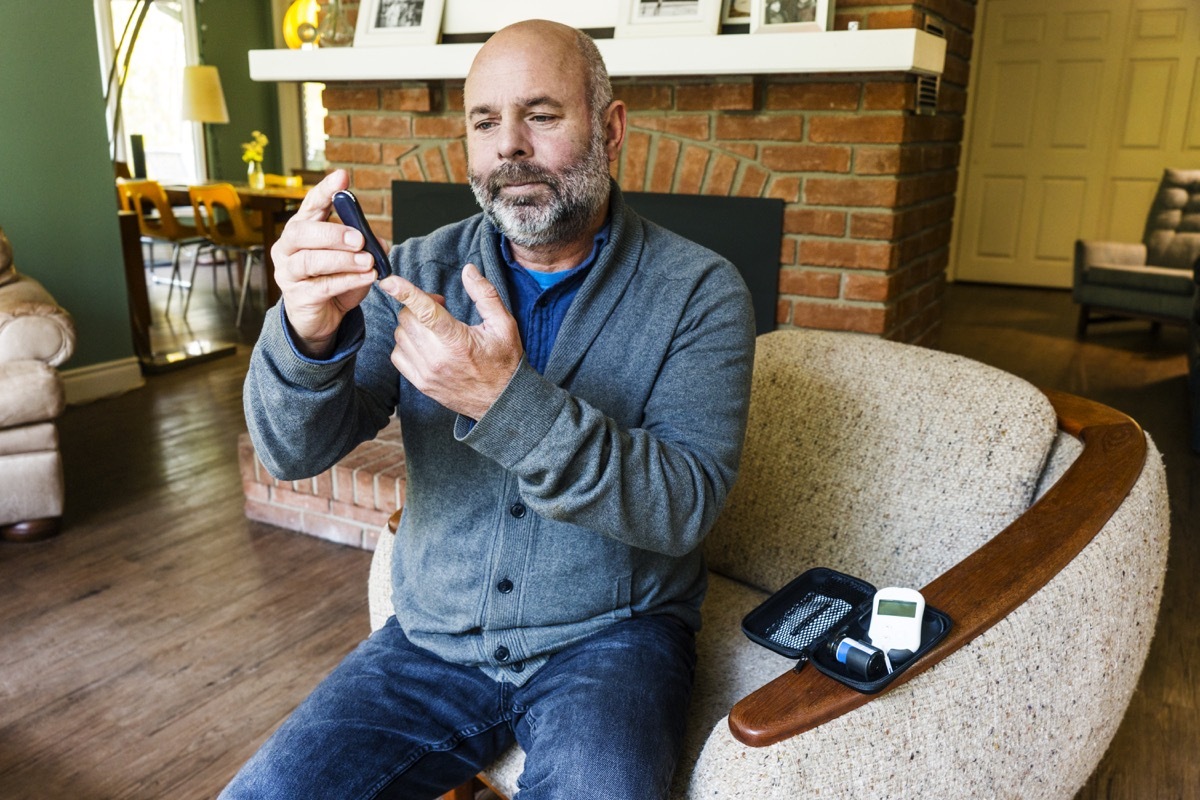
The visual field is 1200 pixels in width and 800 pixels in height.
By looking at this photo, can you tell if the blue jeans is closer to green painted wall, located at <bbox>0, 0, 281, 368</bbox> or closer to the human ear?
the human ear

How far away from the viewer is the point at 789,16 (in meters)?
2.39

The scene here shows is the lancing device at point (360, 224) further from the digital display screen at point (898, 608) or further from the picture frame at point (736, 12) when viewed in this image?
the picture frame at point (736, 12)

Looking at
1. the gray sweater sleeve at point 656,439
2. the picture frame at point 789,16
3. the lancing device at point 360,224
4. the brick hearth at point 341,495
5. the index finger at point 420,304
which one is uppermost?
the picture frame at point 789,16

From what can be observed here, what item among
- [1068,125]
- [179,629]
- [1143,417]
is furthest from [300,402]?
[1068,125]

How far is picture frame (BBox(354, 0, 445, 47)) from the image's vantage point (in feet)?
9.18

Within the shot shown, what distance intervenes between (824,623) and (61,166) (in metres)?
3.54

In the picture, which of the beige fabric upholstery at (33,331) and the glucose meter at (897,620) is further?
the beige fabric upholstery at (33,331)

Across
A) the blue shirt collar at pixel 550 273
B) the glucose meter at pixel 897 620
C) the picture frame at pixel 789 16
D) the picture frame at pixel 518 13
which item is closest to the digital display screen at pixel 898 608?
the glucose meter at pixel 897 620

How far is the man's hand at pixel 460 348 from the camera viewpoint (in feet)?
2.88

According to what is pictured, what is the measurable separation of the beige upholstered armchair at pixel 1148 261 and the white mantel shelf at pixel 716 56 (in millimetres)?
3194

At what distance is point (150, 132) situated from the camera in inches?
299

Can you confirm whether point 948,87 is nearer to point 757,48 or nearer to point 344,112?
point 757,48

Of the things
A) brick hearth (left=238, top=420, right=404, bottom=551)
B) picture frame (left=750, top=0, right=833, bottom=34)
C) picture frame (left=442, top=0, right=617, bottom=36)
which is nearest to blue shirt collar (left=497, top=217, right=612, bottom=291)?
brick hearth (left=238, top=420, right=404, bottom=551)

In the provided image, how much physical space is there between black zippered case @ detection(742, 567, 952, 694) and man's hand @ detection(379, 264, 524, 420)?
380mm
